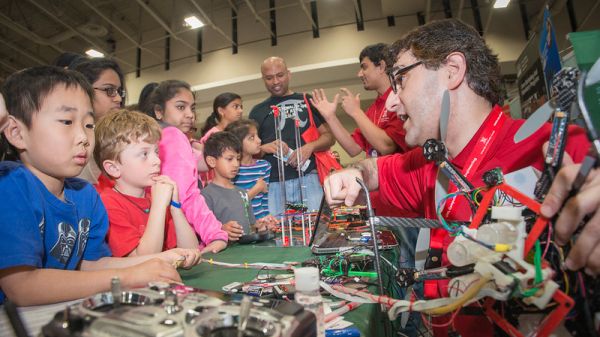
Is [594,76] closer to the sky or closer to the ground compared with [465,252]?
closer to the sky

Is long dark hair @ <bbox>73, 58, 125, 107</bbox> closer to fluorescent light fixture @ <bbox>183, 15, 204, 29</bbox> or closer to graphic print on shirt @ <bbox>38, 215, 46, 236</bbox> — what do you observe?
graphic print on shirt @ <bbox>38, 215, 46, 236</bbox>

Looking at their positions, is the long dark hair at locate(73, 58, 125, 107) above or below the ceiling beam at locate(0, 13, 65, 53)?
below

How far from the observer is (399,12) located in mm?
7793

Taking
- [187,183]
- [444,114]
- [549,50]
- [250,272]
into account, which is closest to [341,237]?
[250,272]

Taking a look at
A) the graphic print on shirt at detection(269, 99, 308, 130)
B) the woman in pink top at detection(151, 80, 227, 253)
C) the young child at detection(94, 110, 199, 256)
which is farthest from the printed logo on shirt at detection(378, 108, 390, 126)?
the young child at detection(94, 110, 199, 256)

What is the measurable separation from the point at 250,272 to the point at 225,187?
1.44m

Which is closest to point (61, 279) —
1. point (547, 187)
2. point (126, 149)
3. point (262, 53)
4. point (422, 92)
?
point (126, 149)

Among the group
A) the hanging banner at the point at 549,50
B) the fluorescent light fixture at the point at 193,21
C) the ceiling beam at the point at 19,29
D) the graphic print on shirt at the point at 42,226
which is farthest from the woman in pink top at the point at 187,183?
the ceiling beam at the point at 19,29

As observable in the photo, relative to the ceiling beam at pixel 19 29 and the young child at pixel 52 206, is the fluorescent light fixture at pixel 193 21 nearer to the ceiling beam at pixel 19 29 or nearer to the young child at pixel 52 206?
the ceiling beam at pixel 19 29

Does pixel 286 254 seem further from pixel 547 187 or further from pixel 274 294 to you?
pixel 547 187

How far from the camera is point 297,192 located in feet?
9.97

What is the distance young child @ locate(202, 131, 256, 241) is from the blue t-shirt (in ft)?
3.80

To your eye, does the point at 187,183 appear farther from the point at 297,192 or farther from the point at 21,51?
the point at 21,51

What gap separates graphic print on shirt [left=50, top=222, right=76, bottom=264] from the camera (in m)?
1.09
